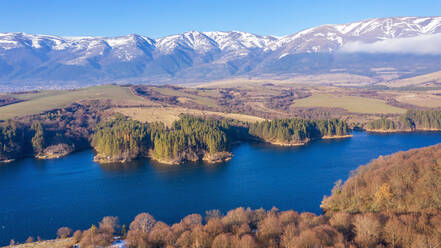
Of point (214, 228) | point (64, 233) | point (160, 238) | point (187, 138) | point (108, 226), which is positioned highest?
point (187, 138)

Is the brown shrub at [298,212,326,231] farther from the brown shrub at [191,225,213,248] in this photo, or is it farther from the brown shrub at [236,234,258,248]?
the brown shrub at [191,225,213,248]

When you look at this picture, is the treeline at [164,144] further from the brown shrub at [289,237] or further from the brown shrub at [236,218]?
the brown shrub at [289,237]

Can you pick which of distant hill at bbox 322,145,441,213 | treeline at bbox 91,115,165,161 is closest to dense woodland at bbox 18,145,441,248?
distant hill at bbox 322,145,441,213

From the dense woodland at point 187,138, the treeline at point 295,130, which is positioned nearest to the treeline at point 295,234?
the dense woodland at point 187,138

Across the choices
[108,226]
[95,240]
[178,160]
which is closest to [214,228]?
[95,240]

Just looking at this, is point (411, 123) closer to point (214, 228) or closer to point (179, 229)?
point (214, 228)

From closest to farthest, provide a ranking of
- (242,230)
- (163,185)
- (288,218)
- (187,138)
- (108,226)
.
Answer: (242,230), (288,218), (108,226), (163,185), (187,138)
